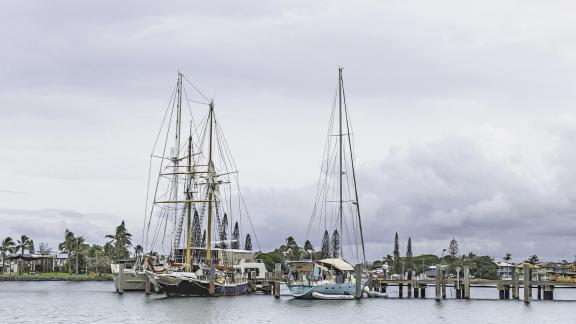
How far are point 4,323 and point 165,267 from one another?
113 ft

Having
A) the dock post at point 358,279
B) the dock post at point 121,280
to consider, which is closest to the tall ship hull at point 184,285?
the dock post at point 121,280

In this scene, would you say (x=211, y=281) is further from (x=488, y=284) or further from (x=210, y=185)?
(x=488, y=284)

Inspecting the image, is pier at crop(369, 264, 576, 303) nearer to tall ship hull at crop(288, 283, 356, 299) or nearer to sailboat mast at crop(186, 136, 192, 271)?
tall ship hull at crop(288, 283, 356, 299)

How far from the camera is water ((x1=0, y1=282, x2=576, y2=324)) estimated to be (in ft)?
246

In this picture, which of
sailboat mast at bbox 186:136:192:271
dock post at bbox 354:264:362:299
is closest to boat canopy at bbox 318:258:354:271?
dock post at bbox 354:264:362:299

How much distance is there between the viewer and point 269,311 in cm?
8419

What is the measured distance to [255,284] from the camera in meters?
122

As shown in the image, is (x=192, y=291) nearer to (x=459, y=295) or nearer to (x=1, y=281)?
(x=459, y=295)

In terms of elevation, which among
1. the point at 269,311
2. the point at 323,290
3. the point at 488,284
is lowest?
the point at 269,311

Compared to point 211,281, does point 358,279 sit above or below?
above

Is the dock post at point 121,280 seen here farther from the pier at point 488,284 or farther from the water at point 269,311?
the pier at point 488,284

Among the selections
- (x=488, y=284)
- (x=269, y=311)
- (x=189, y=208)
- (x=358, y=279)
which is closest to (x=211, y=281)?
(x=189, y=208)

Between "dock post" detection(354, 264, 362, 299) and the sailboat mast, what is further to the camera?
the sailboat mast

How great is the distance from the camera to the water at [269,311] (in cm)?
7506
